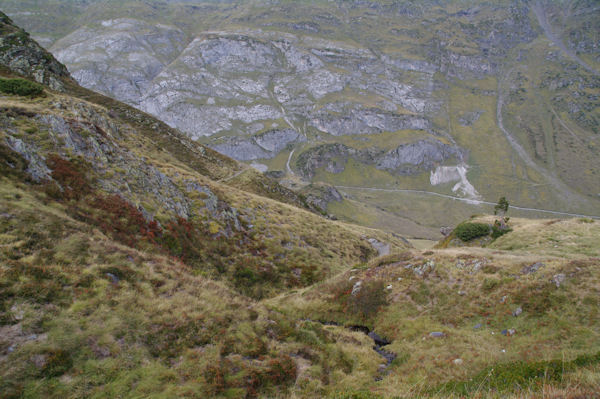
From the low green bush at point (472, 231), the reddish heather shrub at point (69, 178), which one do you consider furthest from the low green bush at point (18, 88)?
the low green bush at point (472, 231)

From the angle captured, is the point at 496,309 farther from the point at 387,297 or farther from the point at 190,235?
the point at 190,235

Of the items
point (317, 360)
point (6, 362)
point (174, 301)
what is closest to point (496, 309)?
point (317, 360)

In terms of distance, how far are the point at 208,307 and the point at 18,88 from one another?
34956 millimetres

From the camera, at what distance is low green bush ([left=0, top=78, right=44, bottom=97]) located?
29625 mm

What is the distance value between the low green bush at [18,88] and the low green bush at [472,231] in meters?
59.6

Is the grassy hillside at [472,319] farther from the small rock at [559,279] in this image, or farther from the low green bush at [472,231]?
the low green bush at [472,231]

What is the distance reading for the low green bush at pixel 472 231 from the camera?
145 ft

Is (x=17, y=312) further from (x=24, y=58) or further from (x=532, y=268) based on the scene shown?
(x=24, y=58)

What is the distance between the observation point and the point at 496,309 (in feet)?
53.3

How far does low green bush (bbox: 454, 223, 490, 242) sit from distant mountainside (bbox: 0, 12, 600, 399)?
13.9 metres

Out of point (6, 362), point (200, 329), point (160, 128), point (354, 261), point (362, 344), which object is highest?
point (160, 128)

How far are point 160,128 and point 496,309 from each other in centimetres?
6675

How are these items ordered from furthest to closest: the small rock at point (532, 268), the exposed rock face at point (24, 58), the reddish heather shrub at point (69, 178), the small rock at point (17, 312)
Result: the exposed rock face at point (24, 58) → the reddish heather shrub at point (69, 178) → the small rock at point (532, 268) → the small rock at point (17, 312)

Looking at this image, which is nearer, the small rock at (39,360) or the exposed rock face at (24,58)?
the small rock at (39,360)
